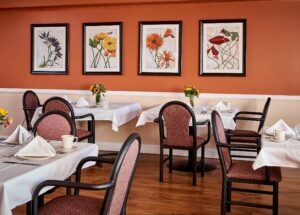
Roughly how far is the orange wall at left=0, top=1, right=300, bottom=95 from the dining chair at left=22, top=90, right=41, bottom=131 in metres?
0.58

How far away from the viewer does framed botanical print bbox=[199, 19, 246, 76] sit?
6016 millimetres

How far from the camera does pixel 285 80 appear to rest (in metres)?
5.94

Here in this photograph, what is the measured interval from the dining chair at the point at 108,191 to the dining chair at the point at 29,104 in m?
3.82

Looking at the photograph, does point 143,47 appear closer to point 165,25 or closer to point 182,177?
point 165,25

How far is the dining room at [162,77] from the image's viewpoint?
4.88 meters

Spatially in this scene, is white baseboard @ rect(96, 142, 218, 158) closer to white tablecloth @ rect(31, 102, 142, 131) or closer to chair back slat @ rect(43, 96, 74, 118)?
white tablecloth @ rect(31, 102, 142, 131)

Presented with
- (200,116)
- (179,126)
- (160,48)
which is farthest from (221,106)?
(160,48)

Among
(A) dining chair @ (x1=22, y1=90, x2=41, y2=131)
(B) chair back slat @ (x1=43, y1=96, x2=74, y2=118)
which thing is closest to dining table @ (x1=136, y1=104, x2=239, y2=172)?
(B) chair back slat @ (x1=43, y1=96, x2=74, y2=118)

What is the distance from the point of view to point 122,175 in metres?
2.28

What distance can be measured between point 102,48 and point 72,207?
438 cm

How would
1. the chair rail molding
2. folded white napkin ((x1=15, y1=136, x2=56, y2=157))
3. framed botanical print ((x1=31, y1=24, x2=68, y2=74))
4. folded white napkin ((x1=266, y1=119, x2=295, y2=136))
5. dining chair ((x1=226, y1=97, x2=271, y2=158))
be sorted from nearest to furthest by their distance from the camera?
folded white napkin ((x1=15, y1=136, x2=56, y2=157))
folded white napkin ((x1=266, y1=119, x2=295, y2=136))
dining chair ((x1=226, y1=97, x2=271, y2=158))
the chair rail molding
framed botanical print ((x1=31, y1=24, x2=68, y2=74))

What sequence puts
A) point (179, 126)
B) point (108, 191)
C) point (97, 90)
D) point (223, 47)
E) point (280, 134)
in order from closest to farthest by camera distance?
point (108, 191) < point (280, 134) < point (179, 126) < point (97, 90) < point (223, 47)

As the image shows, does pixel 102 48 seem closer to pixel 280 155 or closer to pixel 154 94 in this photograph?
pixel 154 94

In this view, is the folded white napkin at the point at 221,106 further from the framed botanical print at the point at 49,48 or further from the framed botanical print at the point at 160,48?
the framed botanical print at the point at 49,48
